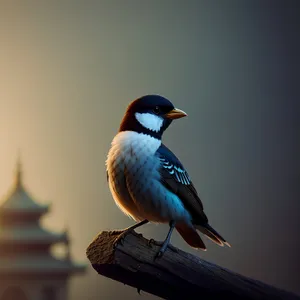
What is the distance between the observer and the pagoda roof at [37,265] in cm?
318

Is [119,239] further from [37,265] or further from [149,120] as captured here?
[37,265]

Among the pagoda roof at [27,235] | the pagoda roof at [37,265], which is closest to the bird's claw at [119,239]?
the pagoda roof at [37,265]

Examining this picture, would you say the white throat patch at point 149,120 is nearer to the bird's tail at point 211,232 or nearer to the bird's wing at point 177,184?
the bird's wing at point 177,184

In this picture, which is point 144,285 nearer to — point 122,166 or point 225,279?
point 225,279

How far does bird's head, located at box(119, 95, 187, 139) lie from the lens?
3.28ft

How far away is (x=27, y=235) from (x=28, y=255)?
0.41 ft

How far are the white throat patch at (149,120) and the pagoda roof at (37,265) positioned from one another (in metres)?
2.25

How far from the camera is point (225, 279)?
823 millimetres

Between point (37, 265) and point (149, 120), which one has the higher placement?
point (149, 120)

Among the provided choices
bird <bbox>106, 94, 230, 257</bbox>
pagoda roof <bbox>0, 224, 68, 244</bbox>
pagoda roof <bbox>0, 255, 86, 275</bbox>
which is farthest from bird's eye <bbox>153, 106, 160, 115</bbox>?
pagoda roof <bbox>0, 224, 68, 244</bbox>

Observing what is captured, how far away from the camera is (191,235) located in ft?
3.43

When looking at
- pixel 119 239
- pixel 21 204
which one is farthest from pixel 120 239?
pixel 21 204

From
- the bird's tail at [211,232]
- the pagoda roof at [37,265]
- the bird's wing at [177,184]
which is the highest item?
the bird's wing at [177,184]

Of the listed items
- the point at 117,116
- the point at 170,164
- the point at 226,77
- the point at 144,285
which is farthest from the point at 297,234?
the point at 144,285
